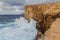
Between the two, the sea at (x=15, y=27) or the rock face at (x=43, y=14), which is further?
the sea at (x=15, y=27)

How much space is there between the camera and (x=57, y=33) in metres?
0.79

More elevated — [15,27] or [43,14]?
[43,14]

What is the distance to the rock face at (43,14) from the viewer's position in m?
1.06

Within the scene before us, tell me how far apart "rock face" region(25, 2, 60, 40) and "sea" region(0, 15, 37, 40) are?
114 millimetres

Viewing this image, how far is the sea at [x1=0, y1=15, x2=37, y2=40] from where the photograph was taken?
1507mm

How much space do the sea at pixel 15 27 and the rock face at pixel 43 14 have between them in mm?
114

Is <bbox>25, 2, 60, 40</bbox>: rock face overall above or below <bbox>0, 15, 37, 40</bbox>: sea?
above

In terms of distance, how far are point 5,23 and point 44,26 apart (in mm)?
715

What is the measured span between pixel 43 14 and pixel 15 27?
610mm

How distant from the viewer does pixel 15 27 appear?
1.62 m

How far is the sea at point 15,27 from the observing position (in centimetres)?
151

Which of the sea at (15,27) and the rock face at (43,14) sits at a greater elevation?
the rock face at (43,14)

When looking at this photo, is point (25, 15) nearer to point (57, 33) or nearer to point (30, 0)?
point (30, 0)

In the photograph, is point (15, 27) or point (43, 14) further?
point (15, 27)
